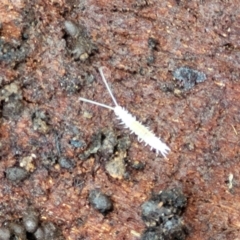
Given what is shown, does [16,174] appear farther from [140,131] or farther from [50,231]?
[140,131]

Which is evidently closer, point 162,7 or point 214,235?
point 214,235

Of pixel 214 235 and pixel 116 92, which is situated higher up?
pixel 116 92

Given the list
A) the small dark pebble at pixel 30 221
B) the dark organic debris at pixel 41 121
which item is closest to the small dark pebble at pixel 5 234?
the small dark pebble at pixel 30 221

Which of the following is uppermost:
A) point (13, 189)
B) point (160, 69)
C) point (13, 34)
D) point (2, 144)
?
point (13, 34)

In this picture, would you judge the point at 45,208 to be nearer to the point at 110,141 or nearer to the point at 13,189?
the point at 13,189

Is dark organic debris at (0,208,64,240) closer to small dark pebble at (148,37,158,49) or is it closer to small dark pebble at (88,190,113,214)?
small dark pebble at (88,190,113,214)

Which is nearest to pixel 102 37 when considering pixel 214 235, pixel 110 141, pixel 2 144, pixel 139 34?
pixel 139 34

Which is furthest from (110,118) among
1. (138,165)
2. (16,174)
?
(16,174)

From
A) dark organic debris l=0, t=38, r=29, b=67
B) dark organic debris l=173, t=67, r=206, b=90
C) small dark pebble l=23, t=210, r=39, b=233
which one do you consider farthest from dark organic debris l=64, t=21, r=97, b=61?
small dark pebble l=23, t=210, r=39, b=233
